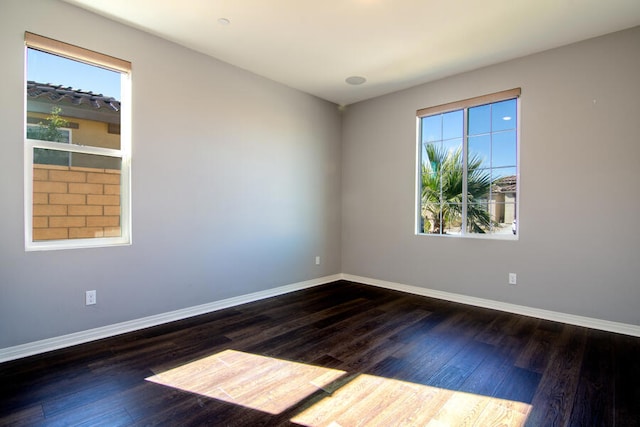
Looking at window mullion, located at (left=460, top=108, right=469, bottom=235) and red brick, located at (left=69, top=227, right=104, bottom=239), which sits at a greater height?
window mullion, located at (left=460, top=108, right=469, bottom=235)

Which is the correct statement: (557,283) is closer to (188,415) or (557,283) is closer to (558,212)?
(558,212)

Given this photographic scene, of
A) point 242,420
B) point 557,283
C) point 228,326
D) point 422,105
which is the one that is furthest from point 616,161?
point 228,326

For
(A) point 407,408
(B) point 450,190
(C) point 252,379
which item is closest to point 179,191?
(C) point 252,379

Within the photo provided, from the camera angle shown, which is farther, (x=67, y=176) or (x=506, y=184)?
(x=506, y=184)

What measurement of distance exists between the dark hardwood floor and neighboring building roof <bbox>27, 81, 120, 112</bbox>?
2018 mm

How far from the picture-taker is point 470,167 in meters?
3.94

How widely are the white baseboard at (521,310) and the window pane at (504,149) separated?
1.59 meters

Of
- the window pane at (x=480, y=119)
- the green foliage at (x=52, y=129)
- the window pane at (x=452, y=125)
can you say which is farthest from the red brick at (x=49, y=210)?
the window pane at (x=480, y=119)

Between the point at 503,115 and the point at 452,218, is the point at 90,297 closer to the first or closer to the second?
the point at 452,218

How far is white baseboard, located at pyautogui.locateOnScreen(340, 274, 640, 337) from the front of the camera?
2.95m

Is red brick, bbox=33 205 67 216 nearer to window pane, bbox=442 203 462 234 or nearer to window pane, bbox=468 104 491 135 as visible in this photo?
window pane, bbox=442 203 462 234

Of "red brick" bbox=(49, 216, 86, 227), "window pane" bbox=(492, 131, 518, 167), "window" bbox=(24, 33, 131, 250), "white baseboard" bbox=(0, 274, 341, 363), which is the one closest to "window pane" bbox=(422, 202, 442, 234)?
"window pane" bbox=(492, 131, 518, 167)

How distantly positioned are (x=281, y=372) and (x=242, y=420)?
1.76ft

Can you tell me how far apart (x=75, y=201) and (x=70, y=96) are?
34.5 inches
